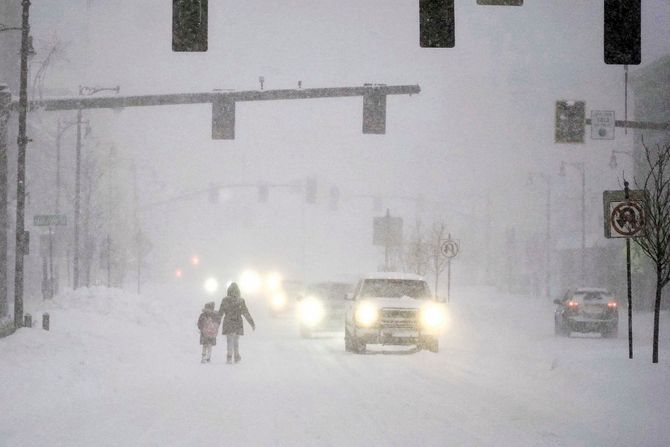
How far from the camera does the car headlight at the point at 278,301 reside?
45438mm

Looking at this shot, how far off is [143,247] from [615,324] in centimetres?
3826

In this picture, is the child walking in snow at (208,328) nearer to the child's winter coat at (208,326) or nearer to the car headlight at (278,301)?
the child's winter coat at (208,326)

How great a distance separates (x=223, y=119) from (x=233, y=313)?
454cm

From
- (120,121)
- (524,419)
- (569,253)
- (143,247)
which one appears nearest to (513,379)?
(524,419)

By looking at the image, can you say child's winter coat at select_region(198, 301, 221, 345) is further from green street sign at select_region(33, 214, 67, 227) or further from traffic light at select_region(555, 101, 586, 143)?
traffic light at select_region(555, 101, 586, 143)

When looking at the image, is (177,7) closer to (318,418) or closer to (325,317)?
(318,418)

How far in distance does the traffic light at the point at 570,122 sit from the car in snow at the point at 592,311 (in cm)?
906

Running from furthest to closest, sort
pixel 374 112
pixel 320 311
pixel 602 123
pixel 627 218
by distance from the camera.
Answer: pixel 320 311
pixel 602 123
pixel 374 112
pixel 627 218

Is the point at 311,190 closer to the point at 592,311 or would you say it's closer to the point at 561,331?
the point at 561,331

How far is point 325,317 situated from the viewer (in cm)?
2994

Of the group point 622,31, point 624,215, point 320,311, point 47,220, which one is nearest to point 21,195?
point 47,220

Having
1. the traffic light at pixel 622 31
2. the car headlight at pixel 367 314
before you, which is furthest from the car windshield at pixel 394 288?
the traffic light at pixel 622 31

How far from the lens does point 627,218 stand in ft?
50.6

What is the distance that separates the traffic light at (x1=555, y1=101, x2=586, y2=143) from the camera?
2244 centimetres
